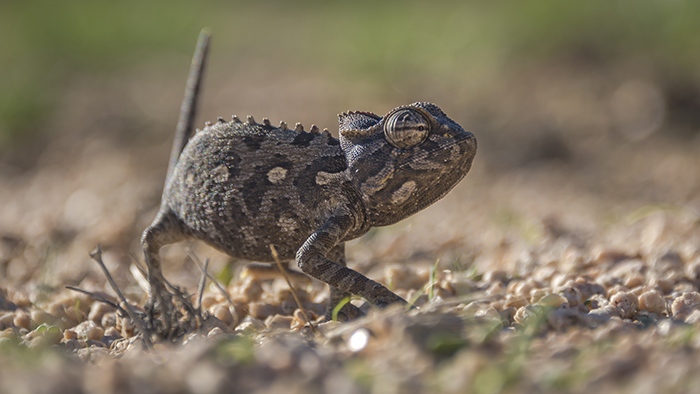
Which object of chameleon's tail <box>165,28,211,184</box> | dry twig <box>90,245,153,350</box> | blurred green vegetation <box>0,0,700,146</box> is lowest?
dry twig <box>90,245,153,350</box>

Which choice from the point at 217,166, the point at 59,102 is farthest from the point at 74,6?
the point at 217,166

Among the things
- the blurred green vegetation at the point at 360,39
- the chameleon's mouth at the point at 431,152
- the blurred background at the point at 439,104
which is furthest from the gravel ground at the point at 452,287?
the blurred green vegetation at the point at 360,39

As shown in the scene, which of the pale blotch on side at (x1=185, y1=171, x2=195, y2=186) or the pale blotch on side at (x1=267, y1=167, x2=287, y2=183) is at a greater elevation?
the pale blotch on side at (x1=185, y1=171, x2=195, y2=186)

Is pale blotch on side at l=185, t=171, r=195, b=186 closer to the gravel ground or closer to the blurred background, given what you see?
the gravel ground

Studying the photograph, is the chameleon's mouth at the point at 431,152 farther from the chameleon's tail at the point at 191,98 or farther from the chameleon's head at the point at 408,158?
the chameleon's tail at the point at 191,98

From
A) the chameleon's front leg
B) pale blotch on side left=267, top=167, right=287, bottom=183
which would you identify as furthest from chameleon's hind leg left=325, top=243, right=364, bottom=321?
pale blotch on side left=267, top=167, right=287, bottom=183

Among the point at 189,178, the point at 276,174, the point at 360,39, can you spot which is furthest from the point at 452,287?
the point at 360,39

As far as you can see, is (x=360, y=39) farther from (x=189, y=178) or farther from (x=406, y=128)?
(x=406, y=128)
